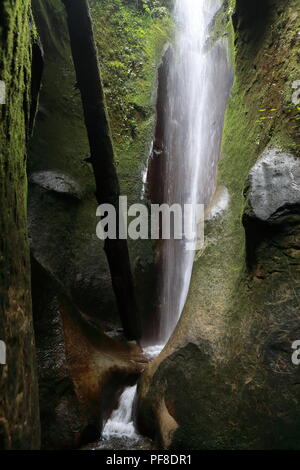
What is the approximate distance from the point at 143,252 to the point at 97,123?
12.4 ft

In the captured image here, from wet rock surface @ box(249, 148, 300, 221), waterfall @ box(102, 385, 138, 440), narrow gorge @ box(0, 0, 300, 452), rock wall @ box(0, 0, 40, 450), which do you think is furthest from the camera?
waterfall @ box(102, 385, 138, 440)

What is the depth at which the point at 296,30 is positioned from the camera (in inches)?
158

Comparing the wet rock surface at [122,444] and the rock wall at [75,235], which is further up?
the rock wall at [75,235]

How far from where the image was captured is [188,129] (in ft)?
31.9

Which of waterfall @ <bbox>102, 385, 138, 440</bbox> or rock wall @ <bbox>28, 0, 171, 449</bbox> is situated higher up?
rock wall @ <bbox>28, 0, 171, 449</bbox>

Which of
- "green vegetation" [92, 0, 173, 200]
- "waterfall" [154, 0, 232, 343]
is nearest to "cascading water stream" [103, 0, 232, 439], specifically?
"waterfall" [154, 0, 232, 343]

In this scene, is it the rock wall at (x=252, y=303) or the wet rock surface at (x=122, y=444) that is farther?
the wet rock surface at (x=122, y=444)

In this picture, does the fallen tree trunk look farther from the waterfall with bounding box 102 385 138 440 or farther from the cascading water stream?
the cascading water stream

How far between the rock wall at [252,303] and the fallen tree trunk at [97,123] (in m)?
1.46

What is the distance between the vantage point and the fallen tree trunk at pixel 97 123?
14.9 ft

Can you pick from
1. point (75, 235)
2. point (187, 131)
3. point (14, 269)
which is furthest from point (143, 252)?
point (14, 269)

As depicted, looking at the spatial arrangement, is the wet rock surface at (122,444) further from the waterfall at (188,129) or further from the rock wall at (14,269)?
the waterfall at (188,129)

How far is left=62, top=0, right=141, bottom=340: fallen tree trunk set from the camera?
4.54 m

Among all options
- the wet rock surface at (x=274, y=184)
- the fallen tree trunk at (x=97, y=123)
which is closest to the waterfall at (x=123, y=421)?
the fallen tree trunk at (x=97, y=123)
